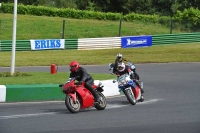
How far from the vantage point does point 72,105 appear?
13.2 meters

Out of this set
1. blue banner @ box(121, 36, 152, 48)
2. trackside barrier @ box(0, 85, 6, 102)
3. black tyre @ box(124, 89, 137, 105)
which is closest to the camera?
black tyre @ box(124, 89, 137, 105)

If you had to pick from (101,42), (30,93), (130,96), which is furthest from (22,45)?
(130,96)

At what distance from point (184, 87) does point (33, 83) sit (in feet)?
17.9

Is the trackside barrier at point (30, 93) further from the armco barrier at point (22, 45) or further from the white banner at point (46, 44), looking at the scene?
the white banner at point (46, 44)

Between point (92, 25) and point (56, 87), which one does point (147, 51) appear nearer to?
point (92, 25)

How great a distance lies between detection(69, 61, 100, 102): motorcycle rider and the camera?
531 inches

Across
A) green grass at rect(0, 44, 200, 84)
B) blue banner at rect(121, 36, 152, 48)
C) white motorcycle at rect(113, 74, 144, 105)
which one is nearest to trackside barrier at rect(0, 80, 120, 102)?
white motorcycle at rect(113, 74, 144, 105)

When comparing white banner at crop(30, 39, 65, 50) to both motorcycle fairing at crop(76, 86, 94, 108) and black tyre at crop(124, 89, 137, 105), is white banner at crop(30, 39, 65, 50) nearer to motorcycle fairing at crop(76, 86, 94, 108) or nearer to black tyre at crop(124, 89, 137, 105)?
black tyre at crop(124, 89, 137, 105)

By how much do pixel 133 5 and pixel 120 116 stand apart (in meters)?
55.6

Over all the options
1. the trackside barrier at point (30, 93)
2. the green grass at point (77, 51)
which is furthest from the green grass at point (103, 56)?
the trackside barrier at point (30, 93)

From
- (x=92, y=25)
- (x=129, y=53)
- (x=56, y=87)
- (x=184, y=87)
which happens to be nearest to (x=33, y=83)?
(x=56, y=87)

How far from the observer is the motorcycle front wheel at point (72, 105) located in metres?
13.1

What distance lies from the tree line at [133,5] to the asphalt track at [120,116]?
1917 inches

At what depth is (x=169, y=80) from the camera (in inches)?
834
